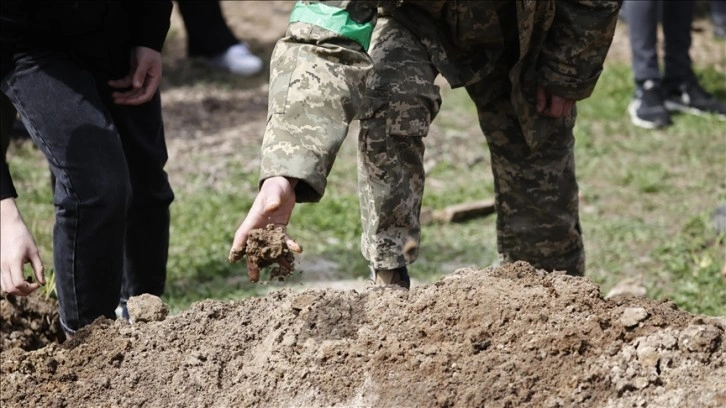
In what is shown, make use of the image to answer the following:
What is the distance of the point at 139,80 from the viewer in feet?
11.8

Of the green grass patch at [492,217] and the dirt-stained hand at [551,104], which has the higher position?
the dirt-stained hand at [551,104]

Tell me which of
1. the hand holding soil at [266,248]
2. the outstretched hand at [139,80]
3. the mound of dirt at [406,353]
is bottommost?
the mound of dirt at [406,353]

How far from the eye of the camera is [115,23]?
3551 millimetres

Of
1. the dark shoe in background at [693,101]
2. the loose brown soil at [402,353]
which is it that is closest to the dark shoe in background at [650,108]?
the dark shoe in background at [693,101]

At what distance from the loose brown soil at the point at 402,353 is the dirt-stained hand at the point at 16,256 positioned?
0.19 meters

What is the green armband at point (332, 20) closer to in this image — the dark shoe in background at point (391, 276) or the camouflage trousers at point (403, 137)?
the camouflage trousers at point (403, 137)

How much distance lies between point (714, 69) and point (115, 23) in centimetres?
675

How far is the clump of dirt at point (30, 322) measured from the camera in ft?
12.1

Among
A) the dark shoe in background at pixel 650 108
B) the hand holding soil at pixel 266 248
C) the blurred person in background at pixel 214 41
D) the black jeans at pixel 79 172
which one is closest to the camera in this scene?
the hand holding soil at pixel 266 248

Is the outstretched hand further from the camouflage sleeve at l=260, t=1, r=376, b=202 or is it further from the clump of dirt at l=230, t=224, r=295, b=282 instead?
the clump of dirt at l=230, t=224, r=295, b=282

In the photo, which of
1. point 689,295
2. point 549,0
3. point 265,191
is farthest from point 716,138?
point 265,191

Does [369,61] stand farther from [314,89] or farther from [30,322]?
[30,322]

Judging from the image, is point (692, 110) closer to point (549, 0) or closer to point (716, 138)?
point (716, 138)

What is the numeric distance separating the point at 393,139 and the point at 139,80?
0.89 m
